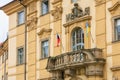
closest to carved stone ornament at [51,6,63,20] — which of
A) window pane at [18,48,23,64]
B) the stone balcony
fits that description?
the stone balcony

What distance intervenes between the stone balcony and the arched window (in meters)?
1.35

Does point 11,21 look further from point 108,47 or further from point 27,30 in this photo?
point 108,47

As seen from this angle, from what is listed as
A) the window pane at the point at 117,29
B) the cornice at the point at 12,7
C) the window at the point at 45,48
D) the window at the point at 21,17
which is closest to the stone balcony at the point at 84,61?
the window pane at the point at 117,29

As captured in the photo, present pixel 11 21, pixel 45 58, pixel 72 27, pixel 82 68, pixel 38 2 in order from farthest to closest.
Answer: pixel 11 21 → pixel 38 2 → pixel 45 58 → pixel 72 27 → pixel 82 68

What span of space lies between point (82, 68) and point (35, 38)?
8256mm

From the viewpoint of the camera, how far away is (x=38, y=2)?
37094 mm

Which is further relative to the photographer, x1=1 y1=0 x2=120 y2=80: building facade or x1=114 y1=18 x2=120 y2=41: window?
x1=1 y1=0 x2=120 y2=80: building facade

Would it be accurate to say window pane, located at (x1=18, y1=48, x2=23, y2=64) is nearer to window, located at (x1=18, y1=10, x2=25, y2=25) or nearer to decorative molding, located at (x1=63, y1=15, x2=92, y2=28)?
window, located at (x1=18, y1=10, x2=25, y2=25)

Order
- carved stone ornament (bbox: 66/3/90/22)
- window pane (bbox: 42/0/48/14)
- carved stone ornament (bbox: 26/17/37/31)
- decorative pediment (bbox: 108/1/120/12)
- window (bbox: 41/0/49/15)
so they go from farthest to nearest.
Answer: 1. carved stone ornament (bbox: 26/17/37/31)
2. window pane (bbox: 42/0/48/14)
3. window (bbox: 41/0/49/15)
4. carved stone ornament (bbox: 66/3/90/22)
5. decorative pediment (bbox: 108/1/120/12)

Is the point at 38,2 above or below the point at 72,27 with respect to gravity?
above

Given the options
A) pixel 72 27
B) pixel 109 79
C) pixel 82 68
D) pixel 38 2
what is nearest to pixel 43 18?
pixel 38 2

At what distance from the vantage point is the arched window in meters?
→ 31.0

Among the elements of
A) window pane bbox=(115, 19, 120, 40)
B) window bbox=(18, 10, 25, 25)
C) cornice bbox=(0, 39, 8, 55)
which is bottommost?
window pane bbox=(115, 19, 120, 40)

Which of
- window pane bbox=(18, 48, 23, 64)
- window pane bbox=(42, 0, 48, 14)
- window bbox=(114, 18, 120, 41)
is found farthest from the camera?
window pane bbox=(18, 48, 23, 64)
